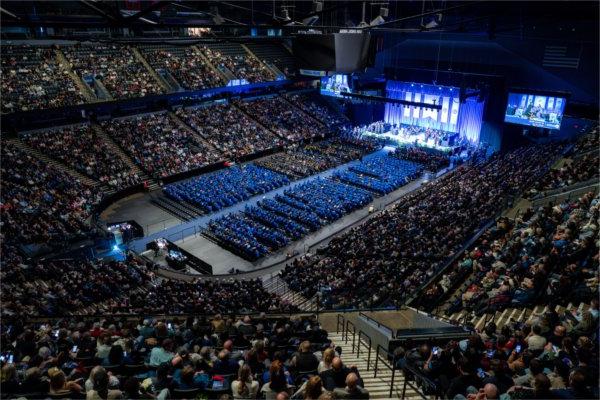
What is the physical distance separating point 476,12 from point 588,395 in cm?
3953

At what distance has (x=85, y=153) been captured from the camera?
31766 mm

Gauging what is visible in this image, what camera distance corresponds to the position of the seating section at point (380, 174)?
34434mm

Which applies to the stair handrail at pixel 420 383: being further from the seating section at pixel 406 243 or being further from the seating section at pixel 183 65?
the seating section at pixel 183 65

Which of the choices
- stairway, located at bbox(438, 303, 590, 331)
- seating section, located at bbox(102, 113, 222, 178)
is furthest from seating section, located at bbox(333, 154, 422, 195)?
stairway, located at bbox(438, 303, 590, 331)

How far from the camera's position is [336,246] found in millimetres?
22406

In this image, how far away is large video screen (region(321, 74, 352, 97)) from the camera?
45.4 meters

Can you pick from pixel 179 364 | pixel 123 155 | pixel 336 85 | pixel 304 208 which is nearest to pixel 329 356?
pixel 179 364

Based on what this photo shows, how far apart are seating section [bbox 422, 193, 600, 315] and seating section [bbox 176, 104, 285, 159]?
87.5 ft

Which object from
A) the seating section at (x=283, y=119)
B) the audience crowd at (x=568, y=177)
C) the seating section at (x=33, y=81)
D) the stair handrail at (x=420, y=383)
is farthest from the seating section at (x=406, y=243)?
the seating section at (x=33, y=81)

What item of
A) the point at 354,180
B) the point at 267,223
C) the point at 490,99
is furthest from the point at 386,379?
the point at 490,99

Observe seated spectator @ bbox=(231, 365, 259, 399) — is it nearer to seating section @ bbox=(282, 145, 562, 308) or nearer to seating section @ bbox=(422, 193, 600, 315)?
seating section @ bbox=(422, 193, 600, 315)

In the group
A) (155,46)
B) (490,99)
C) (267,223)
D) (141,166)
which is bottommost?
(267,223)

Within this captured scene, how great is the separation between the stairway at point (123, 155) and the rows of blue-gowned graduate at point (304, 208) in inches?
289

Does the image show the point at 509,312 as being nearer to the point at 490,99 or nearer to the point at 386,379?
the point at 386,379
